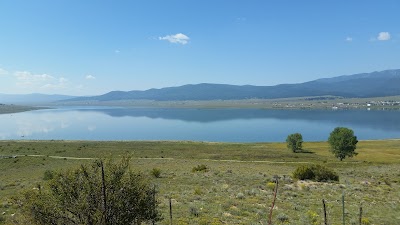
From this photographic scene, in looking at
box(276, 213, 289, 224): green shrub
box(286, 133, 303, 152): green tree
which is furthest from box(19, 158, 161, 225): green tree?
box(286, 133, 303, 152): green tree

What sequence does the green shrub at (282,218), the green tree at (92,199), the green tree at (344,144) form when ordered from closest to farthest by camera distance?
the green tree at (92,199) < the green shrub at (282,218) < the green tree at (344,144)

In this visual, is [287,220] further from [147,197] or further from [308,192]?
[308,192]

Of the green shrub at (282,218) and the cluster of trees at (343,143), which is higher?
the green shrub at (282,218)

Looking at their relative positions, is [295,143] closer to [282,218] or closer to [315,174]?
[315,174]

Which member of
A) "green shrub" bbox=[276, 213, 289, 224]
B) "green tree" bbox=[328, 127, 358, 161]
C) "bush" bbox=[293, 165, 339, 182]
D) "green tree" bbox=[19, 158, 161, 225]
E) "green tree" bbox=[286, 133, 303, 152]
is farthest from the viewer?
"green tree" bbox=[286, 133, 303, 152]

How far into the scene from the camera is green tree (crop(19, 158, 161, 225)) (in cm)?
909

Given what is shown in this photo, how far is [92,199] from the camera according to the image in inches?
362

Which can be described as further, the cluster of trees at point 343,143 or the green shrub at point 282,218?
the cluster of trees at point 343,143

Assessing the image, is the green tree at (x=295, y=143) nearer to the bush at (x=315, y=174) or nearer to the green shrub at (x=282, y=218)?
the bush at (x=315, y=174)

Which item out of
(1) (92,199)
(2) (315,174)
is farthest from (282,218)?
(2) (315,174)

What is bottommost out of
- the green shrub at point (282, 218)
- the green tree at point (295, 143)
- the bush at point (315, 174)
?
the green tree at point (295, 143)

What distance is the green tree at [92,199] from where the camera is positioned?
9.09 meters

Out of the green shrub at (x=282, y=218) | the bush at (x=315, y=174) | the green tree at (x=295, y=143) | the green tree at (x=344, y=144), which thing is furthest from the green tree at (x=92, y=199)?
the green tree at (x=295, y=143)

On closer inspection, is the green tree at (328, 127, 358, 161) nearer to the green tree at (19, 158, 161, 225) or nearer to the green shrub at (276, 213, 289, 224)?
the green shrub at (276, 213, 289, 224)
